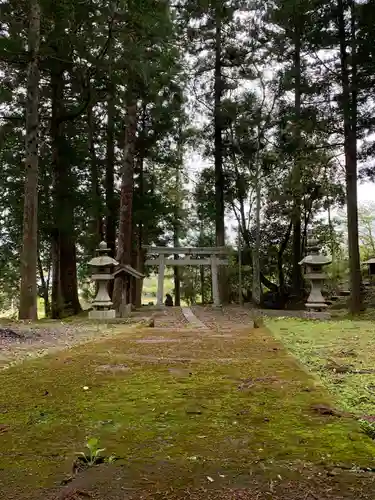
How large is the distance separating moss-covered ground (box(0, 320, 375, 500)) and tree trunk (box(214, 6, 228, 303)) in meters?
13.8

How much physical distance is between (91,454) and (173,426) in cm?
45

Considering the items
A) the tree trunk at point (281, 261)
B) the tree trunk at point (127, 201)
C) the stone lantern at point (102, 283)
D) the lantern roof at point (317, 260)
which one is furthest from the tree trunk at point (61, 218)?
the tree trunk at point (281, 261)

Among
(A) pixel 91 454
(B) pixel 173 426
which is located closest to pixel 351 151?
(B) pixel 173 426

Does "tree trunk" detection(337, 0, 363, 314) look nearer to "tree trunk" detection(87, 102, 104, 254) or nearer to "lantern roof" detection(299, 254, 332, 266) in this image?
"lantern roof" detection(299, 254, 332, 266)

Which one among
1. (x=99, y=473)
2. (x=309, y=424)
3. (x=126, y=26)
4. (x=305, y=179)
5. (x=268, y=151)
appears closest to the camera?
(x=99, y=473)

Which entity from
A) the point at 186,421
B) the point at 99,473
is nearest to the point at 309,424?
the point at 186,421

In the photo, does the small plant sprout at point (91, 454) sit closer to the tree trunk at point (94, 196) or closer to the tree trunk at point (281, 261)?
the tree trunk at point (94, 196)

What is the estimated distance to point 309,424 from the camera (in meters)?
1.91

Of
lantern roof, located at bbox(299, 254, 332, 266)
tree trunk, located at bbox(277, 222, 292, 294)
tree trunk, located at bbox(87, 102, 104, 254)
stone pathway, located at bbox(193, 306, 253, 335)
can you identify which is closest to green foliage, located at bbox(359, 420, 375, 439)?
stone pathway, located at bbox(193, 306, 253, 335)

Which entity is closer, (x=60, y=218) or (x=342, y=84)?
(x=342, y=84)

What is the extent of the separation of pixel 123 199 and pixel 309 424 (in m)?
11.0

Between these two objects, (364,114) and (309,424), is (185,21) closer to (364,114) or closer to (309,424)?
(364,114)

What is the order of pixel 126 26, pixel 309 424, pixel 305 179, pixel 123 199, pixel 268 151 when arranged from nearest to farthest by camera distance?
pixel 309 424 < pixel 126 26 < pixel 123 199 < pixel 305 179 < pixel 268 151

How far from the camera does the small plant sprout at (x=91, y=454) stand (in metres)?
1.51
